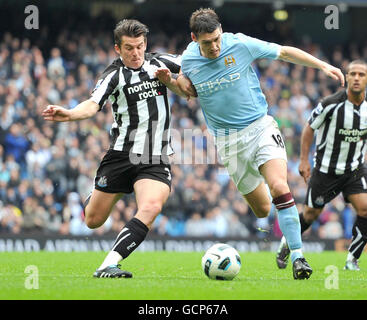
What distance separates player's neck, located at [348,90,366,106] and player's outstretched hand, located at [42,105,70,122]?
14.1 ft

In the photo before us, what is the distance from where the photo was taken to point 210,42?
739cm

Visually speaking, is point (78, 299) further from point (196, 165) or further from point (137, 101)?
point (196, 165)

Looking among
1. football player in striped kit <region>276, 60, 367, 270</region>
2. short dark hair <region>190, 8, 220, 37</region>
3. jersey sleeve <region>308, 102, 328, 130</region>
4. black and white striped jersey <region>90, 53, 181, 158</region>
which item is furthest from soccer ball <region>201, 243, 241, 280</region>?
jersey sleeve <region>308, 102, 328, 130</region>

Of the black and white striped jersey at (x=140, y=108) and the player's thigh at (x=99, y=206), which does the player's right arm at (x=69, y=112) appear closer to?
the black and white striped jersey at (x=140, y=108)

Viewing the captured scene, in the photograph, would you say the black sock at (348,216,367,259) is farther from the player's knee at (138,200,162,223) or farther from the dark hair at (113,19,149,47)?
the dark hair at (113,19,149,47)

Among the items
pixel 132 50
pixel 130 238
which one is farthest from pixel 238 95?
pixel 130 238

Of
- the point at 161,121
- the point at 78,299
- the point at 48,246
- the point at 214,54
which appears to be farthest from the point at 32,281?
the point at 48,246

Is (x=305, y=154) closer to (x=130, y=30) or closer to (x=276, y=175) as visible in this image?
(x=276, y=175)

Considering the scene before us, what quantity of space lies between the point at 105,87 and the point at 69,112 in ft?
2.03

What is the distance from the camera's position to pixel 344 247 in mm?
16281

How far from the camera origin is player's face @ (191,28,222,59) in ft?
24.1

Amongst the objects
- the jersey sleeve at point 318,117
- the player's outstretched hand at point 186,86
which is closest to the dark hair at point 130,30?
the player's outstretched hand at point 186,86

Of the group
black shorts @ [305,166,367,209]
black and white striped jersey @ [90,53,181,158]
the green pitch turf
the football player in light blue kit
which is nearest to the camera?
the green pitch turf
